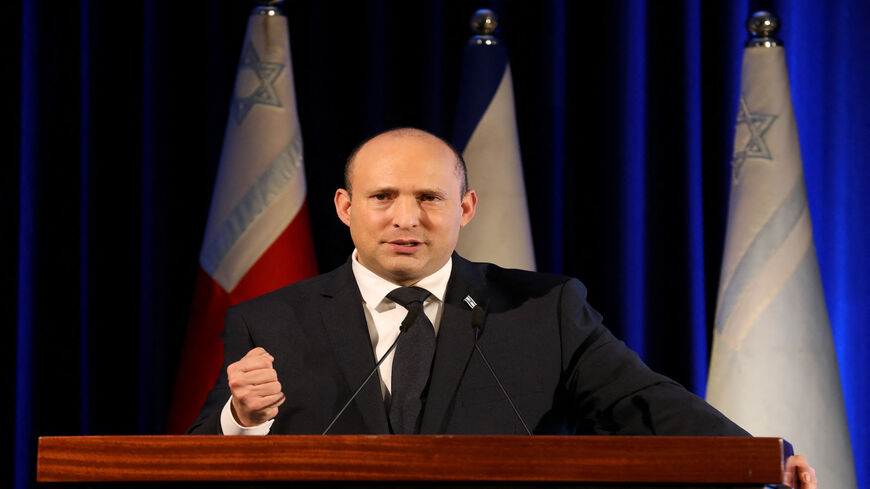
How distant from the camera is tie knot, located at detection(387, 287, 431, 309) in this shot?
2195mm

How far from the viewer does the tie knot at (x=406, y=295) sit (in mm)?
2195

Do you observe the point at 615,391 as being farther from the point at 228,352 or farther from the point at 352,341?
the point at 228,352

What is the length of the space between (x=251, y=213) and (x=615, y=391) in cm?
149

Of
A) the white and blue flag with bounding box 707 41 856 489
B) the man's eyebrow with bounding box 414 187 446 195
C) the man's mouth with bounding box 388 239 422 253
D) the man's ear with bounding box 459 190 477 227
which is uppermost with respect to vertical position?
the man's eyebrow with bounding box 414 187 446 195

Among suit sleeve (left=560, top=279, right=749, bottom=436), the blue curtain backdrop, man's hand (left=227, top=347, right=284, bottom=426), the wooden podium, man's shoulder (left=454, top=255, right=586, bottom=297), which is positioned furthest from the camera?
the blue curtain backdrop

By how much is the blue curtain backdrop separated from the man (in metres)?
1.27

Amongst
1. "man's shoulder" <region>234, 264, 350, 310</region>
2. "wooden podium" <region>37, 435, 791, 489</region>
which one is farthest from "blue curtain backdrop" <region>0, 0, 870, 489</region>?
"wooden podium" <region>37, 435, 791, 489</region>

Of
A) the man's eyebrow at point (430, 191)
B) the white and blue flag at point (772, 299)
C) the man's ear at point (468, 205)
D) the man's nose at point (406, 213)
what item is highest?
the man's eyebrow at point (430, 191)

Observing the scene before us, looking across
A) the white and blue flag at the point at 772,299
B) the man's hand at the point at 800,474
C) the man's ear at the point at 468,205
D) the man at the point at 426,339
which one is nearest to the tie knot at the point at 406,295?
the man at the point at 426,339

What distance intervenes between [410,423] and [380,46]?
6.22 feet

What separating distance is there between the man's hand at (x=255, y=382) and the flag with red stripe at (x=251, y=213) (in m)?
1.56

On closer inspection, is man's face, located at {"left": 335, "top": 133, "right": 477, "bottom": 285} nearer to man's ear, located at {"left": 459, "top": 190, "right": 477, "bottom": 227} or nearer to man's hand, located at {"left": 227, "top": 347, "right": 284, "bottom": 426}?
man's ear, located at {"left": 459, "top": 190, "right": 477, "bottom": 227}

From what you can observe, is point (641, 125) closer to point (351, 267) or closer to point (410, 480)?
point (351, 267)

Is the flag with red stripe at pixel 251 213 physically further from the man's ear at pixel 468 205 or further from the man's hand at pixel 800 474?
the man's hand at pixel 800 474
